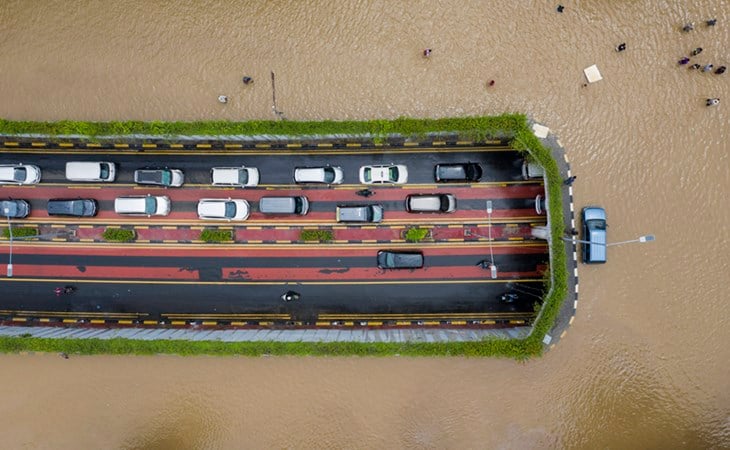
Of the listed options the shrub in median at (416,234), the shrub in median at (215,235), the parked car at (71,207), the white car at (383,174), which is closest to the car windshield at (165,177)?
the shrub in median at (215,235)

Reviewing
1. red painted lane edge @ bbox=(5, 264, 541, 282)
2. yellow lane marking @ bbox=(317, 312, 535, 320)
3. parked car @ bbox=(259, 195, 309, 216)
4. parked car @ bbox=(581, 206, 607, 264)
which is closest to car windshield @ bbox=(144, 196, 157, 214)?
red painted lane edge @ bbox=(5, 264, 541, 282)

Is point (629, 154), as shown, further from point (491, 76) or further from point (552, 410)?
point (552, 410)

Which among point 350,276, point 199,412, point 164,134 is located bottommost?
point 199,412

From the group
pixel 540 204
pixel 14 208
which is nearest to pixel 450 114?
pixel 540 204

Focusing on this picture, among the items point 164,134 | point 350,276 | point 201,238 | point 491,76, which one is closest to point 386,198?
point 350,276

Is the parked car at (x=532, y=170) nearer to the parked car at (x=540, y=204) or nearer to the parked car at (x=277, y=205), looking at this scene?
the parked car at (x=540, y=204)

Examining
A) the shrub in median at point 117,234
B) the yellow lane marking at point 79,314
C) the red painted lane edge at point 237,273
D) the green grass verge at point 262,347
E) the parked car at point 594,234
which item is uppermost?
the shrub in median at point 117,234
